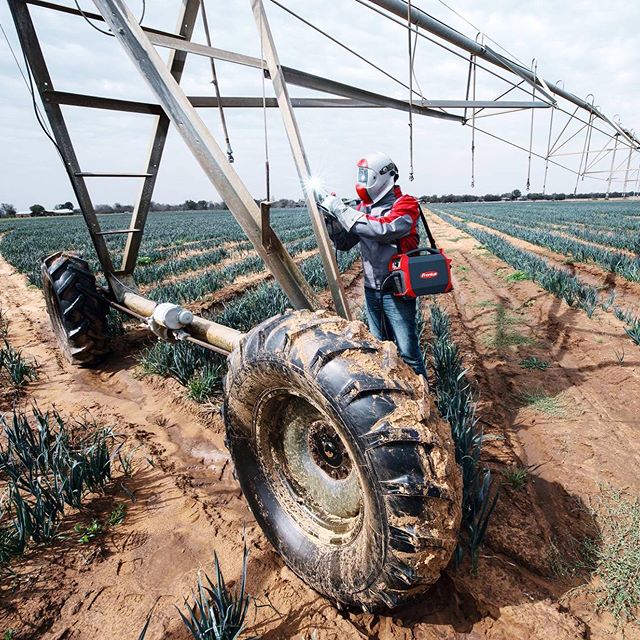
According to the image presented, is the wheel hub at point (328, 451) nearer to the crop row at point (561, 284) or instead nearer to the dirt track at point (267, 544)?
the dirt track at point (267, 544)

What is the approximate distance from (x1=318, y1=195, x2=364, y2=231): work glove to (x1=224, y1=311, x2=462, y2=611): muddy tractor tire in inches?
37.7

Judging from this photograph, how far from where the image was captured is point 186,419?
308cm

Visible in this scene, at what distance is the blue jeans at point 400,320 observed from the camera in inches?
103

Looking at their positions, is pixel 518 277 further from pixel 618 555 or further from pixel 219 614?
pixel 219 614

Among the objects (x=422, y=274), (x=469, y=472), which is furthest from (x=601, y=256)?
(x=469, y=472)

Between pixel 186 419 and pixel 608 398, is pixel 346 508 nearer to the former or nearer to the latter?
pixel 186 419

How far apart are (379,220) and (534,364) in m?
2.70

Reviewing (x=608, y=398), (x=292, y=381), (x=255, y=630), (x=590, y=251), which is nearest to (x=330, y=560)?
(x=255, y=630)

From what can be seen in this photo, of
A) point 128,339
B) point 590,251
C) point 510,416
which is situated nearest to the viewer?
point 510,416

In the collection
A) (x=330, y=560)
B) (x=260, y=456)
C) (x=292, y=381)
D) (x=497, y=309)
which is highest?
(x=292, y=381)

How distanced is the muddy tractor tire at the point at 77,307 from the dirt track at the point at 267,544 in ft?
0.86

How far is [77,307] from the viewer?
3758mm

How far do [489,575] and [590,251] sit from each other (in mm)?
9173

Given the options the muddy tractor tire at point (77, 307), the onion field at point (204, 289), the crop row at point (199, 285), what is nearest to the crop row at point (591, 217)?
the onion field at point (204, 289)
